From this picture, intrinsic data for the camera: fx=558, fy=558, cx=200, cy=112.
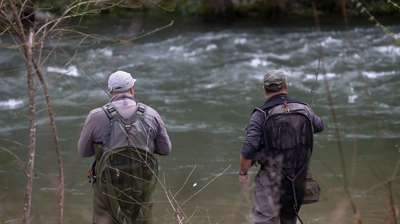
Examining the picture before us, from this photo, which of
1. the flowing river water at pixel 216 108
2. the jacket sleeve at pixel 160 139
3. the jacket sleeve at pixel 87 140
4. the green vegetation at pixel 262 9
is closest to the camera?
the jacket sleeve at pixel 87 140

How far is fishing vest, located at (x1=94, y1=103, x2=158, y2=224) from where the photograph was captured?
3.45 meters

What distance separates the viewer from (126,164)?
137 inches

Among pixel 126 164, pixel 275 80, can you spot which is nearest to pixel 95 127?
pixel 126 164

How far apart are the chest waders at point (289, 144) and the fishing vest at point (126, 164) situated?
77 centimetres

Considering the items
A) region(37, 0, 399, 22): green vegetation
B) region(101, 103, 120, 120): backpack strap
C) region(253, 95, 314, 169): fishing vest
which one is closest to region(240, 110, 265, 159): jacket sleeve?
region(253, 95, 314, 169): fishing vest

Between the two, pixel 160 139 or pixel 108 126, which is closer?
pixel 108 126

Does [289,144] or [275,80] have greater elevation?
[275,80]

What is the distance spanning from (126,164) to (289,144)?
3.44ft

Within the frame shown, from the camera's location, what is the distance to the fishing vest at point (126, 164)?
3.45 m

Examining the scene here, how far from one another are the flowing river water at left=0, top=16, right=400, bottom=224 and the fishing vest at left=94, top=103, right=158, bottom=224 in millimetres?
254

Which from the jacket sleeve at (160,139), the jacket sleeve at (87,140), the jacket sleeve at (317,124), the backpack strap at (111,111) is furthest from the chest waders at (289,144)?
the jacket sleeve at (87,140)

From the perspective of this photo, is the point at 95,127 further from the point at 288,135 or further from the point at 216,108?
the point at 216,108

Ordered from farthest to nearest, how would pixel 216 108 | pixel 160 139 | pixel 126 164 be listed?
pixel 216 108 < pixel 160 139 < pixel 126 164

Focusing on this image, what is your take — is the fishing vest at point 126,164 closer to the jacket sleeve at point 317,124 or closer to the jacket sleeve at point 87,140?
the jacket sleeve at point 87,140
